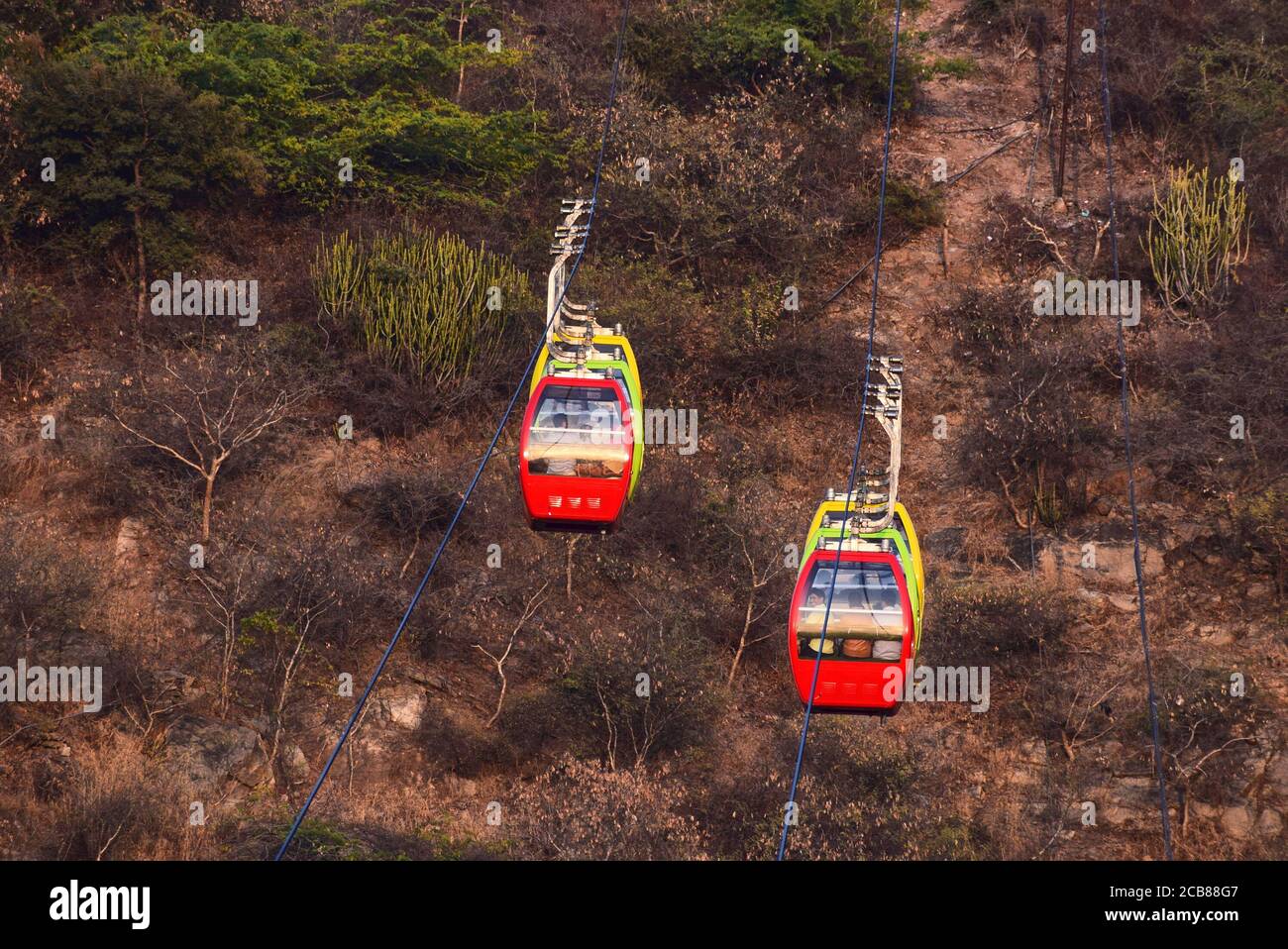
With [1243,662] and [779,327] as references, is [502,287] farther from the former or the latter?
[1243,662]

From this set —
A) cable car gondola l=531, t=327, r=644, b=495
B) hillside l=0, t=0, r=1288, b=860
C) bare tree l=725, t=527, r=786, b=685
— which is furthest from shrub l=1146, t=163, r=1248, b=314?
cable car gondola l=531, t=327, r=644, b=495

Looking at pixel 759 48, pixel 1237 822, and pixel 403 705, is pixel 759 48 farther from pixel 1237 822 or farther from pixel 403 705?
pixel 1237 822

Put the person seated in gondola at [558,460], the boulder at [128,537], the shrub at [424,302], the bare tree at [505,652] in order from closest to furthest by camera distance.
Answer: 1. the person seated in gondola at [558,460]
2. the bare tree at [505,652]
3. the boulder at [128,537]
4. the shrub at [424,302]

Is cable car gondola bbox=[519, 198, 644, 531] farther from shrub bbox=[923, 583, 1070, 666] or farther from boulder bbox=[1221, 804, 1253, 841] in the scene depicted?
boulder bbox=[1221, 804, 1253, 841]

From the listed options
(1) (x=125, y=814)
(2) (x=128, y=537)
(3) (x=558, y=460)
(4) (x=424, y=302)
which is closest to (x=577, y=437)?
(3) (x=558, y=460)

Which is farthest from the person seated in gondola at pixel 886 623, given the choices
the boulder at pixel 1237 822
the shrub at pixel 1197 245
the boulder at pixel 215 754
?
the shrub at pixel 1197 245

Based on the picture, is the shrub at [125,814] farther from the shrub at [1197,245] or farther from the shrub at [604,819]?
the shrub at [1197,245]
